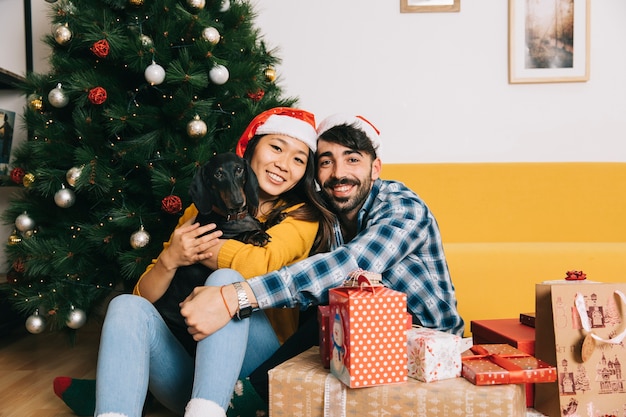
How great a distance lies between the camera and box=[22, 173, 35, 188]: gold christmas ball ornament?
192 cm

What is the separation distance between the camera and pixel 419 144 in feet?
8.84

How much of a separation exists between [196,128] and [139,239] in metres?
0.45

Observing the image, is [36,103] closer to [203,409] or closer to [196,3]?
[196,3]

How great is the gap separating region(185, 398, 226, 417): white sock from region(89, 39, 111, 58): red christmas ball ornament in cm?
128

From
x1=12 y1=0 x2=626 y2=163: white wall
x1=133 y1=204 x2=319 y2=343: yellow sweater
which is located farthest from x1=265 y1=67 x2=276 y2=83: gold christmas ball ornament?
x1=133 y1=204 x2=319 y2=343: yellow sweater

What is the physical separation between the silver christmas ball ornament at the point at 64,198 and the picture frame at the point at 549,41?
2.19m

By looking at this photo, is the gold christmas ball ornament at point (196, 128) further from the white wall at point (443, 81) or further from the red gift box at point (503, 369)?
the red gift box at point (503, 369)

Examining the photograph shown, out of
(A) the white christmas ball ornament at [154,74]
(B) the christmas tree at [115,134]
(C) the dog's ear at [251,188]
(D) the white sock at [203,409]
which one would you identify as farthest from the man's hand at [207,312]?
(A) the white christmas ball ornament at [154,74]

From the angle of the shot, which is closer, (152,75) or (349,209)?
(349,209)

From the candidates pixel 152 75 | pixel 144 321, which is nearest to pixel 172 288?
pixel 144 321

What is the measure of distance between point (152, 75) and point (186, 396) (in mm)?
1073

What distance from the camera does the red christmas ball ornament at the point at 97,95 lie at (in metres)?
1.76

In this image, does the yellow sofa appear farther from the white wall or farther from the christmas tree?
the christmas tree

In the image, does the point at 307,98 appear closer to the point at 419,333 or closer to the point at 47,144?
the point at 47,144
